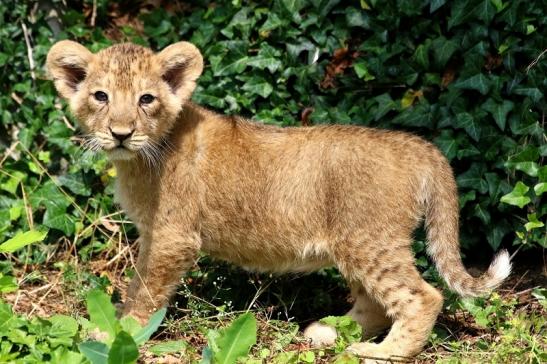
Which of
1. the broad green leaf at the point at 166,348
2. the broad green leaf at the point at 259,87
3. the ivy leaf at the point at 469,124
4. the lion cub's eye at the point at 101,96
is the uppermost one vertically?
the lion cub's eye at the point at 101,96

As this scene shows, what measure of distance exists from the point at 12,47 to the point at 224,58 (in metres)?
2.19

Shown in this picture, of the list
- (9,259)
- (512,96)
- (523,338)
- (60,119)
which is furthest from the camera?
(60,119)

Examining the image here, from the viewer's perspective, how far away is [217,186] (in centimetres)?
714

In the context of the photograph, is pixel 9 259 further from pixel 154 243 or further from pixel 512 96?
pixel 512 96

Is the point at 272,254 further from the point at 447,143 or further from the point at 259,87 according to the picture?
the point at 259,87

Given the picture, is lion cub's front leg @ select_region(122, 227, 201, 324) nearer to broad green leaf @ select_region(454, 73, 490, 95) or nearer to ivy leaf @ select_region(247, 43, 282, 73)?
ivy leaf @ select_region(247, 43, 282, 73)

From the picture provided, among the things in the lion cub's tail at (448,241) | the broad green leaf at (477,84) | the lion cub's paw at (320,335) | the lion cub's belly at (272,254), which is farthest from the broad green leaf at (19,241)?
the broad green leaf at (477,84)

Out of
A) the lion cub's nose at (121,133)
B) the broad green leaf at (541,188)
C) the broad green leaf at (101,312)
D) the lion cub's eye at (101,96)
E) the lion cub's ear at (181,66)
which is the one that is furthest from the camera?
the broad green leaf at (541,188)

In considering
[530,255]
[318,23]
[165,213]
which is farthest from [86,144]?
[530,255]

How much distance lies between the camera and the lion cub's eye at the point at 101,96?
679cm

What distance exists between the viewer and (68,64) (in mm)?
7062

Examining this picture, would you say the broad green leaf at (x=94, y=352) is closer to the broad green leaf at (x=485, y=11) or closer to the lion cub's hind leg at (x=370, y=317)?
the lion cub's hind leg at (x=370, y=317)

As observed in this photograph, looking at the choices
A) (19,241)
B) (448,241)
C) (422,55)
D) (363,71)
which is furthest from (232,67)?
(19,241)

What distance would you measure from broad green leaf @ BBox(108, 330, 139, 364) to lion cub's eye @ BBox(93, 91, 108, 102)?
82.8 inches
